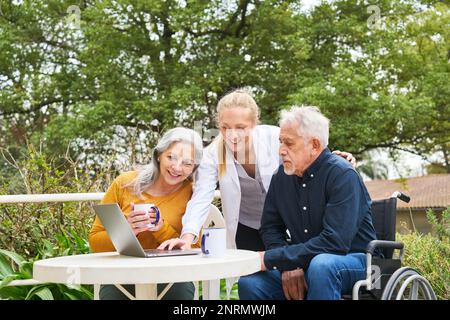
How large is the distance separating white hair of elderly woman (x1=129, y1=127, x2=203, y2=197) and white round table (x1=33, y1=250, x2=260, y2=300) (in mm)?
397

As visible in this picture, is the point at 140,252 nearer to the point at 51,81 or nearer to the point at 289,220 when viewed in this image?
the point at 289,220

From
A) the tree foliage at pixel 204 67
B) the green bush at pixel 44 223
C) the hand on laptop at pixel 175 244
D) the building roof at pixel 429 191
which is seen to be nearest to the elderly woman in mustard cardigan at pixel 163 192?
the hand on laptop at pixel 175 244

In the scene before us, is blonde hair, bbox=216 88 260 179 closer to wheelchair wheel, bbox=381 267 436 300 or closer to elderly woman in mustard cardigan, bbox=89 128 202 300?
elderly woman in mustard cardigan, bbox=89 128 202 300

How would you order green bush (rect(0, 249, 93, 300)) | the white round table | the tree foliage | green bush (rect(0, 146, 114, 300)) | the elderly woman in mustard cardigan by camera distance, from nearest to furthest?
the white round table < the elderly woman in mustard cardigan < green bush (rect(0, 249, 93, 300)) < green bush (rect(0, 146, 114, 300)) < the tree foliage

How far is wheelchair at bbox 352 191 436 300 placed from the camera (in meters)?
2.44

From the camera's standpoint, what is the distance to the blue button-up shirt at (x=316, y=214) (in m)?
2.50

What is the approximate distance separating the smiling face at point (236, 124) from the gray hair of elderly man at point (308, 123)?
258mm

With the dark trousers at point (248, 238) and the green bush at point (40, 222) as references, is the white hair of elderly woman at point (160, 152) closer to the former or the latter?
the dark trousers at point (248, 238)

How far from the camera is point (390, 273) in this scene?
8.65ft

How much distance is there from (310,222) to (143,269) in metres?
0.77

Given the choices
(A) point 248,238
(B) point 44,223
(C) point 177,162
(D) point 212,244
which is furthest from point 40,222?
(D) point 212,244

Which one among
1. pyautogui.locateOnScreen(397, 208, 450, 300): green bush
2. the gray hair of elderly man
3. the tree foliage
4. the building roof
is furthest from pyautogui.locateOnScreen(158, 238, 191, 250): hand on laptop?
the building roof
